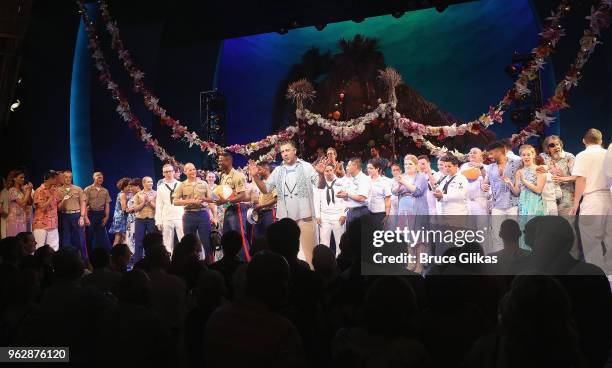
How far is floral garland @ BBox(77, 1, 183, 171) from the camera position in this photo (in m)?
13.0

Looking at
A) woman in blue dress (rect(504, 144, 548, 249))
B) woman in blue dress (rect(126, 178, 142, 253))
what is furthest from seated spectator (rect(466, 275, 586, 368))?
woman in blue dress (rect(126, 178, 142, 253))

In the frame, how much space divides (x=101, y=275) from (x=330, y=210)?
219 inches

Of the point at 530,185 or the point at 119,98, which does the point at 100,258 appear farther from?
the point at 119,98

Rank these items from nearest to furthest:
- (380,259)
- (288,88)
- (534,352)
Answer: (534,352) → (380,259) → (288,88)

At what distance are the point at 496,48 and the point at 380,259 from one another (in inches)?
458

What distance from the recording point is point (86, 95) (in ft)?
46.7

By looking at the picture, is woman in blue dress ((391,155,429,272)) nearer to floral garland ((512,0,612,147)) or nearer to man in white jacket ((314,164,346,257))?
man in white jacket ((314,164,346,257))

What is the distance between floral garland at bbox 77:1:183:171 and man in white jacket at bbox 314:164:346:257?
451 cm

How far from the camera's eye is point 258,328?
107 inches

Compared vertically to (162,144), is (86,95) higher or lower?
higher

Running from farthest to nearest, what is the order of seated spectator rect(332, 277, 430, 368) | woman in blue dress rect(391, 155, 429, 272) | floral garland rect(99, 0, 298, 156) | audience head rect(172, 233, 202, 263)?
floral garland rect(99, 0, 298, 156) → woman in blue dress rect(391, 155, 429, 272) → audience head rect(172, 233, 202, 263) → seated spectator rect(332, 277, 430, 368)

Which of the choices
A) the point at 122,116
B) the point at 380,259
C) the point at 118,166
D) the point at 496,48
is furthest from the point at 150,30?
the point at 380,259

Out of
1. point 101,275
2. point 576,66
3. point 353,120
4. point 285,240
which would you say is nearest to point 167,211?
point 353,120

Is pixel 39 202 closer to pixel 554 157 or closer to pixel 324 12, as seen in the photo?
pixel 324 12
